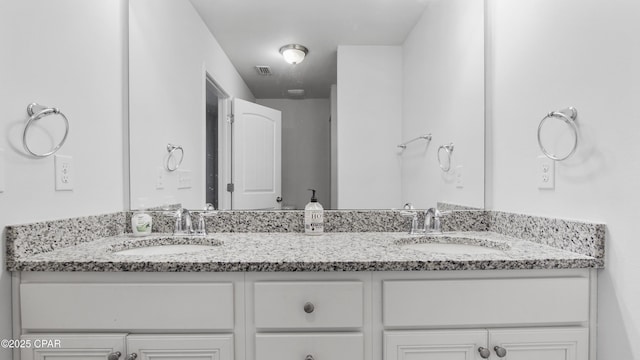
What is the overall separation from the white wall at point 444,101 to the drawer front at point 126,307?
3.03 ft

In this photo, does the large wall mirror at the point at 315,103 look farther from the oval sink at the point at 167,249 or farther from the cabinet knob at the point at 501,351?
the cabinet knob at the point at 501,351

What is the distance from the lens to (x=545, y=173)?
1.13 m

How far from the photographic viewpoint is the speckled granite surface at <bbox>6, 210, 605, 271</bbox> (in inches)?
36.2

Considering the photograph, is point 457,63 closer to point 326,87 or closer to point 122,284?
point 326,87

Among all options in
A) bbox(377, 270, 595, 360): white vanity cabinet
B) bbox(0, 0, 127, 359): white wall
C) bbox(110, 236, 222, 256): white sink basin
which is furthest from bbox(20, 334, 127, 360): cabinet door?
bbox(377, 270, 595, 360): white vanity cabinet

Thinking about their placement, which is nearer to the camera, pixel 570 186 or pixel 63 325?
pixel 63 325

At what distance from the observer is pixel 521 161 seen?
4.15 ft

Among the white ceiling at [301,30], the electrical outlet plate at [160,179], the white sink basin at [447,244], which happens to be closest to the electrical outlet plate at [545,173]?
the white sink basin at [447,244]

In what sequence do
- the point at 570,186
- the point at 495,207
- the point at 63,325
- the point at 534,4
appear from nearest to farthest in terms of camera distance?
the point at 63,325 < the point at 570,186 < the point at 534,4 < the point at 495,207

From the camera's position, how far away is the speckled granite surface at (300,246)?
919 millimetres

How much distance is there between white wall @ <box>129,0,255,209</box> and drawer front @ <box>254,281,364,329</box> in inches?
29.0

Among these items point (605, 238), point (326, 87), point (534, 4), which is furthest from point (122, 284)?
point (534, 4)

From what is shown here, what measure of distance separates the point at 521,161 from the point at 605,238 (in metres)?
0.42

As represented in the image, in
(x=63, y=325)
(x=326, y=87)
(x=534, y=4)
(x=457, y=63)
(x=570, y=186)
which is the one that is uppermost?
(x=534, y=4)
